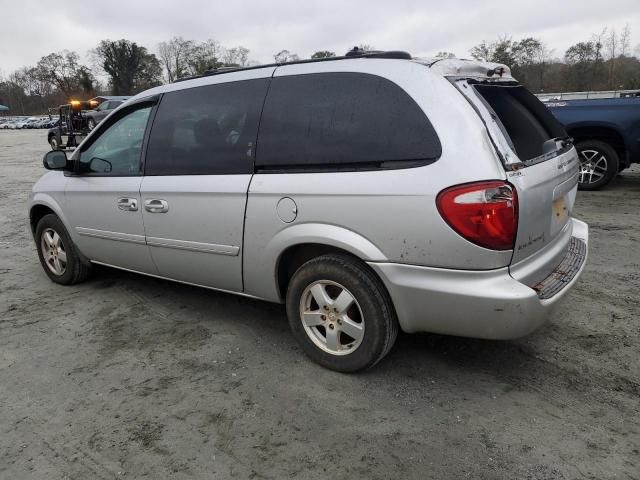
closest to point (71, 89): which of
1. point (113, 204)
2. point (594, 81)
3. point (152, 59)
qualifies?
point (152, 59)

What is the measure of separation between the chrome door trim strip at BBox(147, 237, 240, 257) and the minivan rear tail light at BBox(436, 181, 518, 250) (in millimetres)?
1426

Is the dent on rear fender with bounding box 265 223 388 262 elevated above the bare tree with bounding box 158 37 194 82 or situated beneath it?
situated beneath

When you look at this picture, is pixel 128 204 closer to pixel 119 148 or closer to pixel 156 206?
pixel 156 206

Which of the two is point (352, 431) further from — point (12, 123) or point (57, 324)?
point (12, 123)

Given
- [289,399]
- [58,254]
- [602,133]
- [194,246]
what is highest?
[602,133]

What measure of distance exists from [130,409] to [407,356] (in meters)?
1.67

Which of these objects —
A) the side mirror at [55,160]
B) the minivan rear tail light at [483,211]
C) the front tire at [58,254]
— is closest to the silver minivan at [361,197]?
→ the minivan rear tail light at [483,211]

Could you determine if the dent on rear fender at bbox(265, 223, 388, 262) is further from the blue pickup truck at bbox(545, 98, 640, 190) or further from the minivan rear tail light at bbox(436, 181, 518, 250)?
the blue pickup truck at bbox(545, 98, 640, 190)

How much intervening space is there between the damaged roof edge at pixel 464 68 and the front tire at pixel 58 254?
3444 millimetres

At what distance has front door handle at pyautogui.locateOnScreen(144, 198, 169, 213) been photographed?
11.6 ft

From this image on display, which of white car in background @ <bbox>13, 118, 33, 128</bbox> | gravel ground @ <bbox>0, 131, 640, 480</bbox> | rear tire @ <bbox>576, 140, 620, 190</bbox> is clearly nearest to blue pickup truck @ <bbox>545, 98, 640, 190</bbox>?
rear tire @ <bbox>576, 140, 620, 190</bbox>

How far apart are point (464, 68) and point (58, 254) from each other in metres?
3.89

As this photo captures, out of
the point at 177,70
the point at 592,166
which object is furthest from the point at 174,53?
the point at 592,166

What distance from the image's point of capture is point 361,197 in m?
2.66
